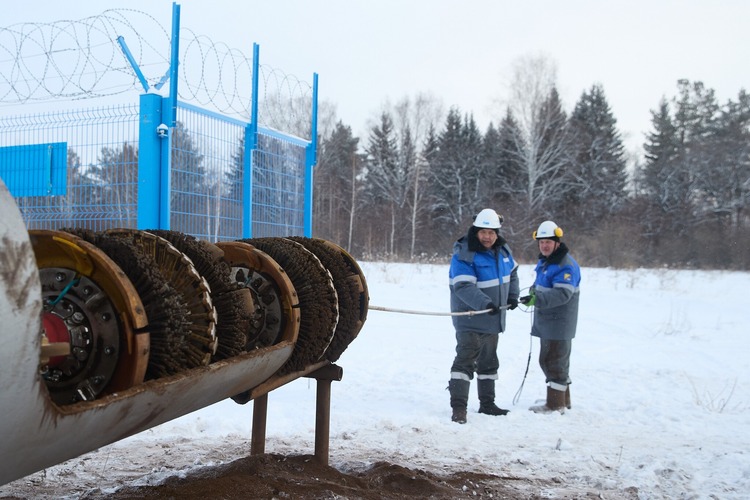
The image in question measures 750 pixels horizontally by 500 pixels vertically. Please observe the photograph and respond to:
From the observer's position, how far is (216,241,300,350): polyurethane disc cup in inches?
120

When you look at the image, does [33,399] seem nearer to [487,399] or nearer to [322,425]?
[322,425]

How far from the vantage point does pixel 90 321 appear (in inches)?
78.5

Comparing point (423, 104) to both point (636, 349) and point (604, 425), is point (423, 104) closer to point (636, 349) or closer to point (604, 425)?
point (636, 349)

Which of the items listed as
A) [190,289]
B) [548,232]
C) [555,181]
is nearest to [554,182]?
[555,181]

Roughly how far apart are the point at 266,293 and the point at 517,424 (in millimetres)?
3093

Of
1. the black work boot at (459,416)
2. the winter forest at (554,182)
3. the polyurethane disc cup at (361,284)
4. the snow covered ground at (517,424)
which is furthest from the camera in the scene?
the winter forest at (554,182)

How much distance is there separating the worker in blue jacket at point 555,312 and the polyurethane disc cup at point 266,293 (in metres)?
3.45

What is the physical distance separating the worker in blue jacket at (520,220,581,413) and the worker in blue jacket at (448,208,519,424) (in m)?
0.36

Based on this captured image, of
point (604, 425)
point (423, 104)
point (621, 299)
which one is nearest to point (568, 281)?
point (604, 425)

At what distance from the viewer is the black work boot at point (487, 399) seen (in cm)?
581

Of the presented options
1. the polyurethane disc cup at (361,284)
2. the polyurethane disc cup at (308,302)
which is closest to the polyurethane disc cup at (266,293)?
the polyurethane disc cup at (308,302)

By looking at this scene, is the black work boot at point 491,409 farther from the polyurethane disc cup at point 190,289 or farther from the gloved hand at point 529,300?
the polyurethane disc cup at point 190,289

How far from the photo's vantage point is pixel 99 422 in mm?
1769

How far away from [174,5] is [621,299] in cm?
1106
